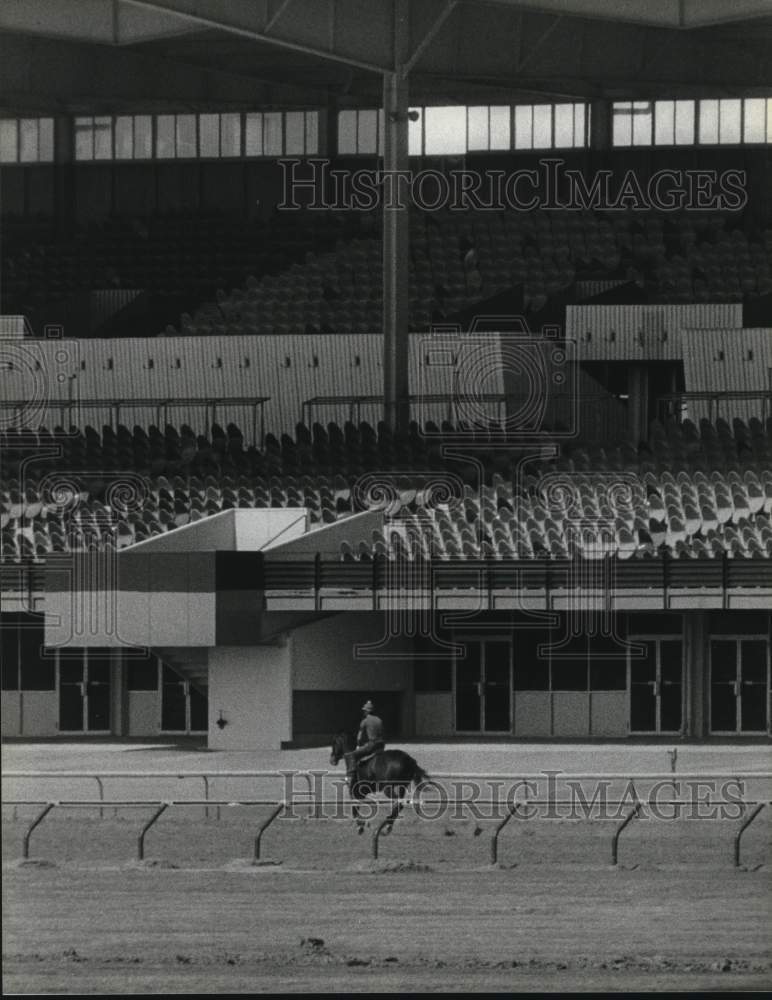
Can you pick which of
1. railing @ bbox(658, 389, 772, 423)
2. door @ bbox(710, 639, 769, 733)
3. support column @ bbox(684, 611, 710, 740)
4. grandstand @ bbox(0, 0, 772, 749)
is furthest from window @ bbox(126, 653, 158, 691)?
railing @ bbox(658, 389, 772, 423)

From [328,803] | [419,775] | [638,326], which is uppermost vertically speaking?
[638,326]

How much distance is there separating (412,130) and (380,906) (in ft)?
36.7

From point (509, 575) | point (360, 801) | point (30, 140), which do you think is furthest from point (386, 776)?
point (30, 140)

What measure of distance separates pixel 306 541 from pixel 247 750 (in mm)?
2218

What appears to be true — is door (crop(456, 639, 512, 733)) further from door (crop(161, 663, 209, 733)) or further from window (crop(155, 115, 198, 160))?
window (crop(155, 115, 198, 160))

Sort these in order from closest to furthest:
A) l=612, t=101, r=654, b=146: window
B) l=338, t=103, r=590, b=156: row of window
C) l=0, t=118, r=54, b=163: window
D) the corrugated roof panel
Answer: the corrugated roof panel → l=338, t=103, r=590, b=156: row of window → l=0, t=118, r=54, b=163: window → l=612, t=101, r=654, b=146: window

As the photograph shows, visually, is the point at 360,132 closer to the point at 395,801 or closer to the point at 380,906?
the point at 395,801

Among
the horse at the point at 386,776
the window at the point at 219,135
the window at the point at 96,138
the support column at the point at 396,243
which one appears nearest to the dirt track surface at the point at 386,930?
the horse at the point at 386,776

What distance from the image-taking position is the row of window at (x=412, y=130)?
24438 mm

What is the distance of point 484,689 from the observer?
18.2m

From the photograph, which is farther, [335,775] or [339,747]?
[335,775]

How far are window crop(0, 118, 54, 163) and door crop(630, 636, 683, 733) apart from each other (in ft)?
34.5

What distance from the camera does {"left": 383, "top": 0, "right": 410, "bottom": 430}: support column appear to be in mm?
20578

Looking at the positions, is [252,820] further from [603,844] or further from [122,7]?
[122,7]
